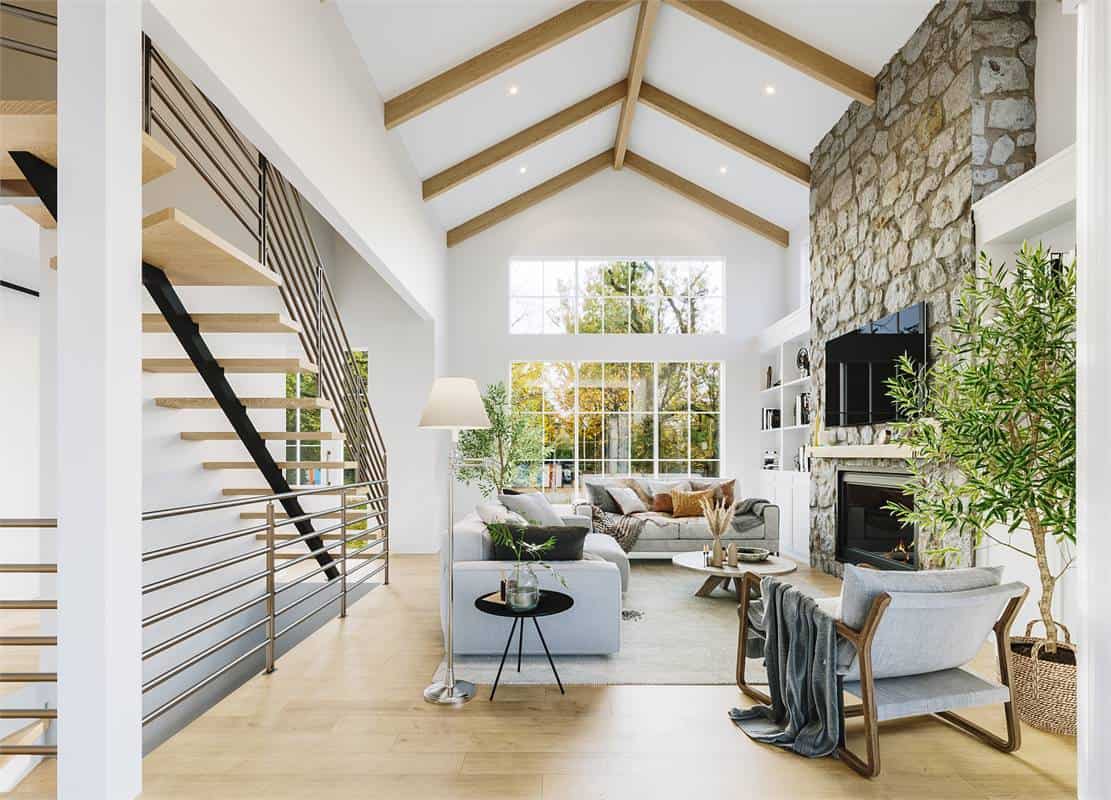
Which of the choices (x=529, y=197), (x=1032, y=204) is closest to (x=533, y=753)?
(x=1032, y=204)

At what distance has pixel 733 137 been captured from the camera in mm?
8078

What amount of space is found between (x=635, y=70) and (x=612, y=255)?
9.81 ft

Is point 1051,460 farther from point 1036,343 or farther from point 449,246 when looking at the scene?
point 449,246

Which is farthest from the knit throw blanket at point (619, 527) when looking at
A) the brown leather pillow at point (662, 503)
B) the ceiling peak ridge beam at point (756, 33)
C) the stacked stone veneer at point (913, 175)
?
the ceiling peak ridge beam at point (756, 33)

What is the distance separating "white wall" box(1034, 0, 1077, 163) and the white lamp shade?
11.8ft

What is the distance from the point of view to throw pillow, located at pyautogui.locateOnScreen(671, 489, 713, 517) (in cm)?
778

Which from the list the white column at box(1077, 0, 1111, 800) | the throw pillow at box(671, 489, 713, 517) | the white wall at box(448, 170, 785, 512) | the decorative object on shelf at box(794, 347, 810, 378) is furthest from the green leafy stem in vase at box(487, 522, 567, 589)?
the white wall at box(448, 170, 785, 512)

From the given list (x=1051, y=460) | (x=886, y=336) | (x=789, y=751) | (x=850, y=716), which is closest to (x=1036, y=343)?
(x=1051, y=460)

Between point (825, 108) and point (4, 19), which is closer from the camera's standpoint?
point (4, 19)

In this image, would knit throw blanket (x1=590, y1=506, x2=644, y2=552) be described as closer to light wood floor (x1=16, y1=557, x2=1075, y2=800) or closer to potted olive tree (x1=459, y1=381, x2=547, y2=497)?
potted olive tree (x1=459, y1=381, x2=547, y2=497)

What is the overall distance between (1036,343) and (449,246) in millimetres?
7783

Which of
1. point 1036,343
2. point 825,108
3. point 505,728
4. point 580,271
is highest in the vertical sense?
point 825,108

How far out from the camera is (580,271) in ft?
33.1

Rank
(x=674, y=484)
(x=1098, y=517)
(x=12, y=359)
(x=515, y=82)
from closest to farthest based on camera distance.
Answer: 1. (x=1098, y=517)
2. (x=12, y=359)
3. (x=515, y=82)
4. (x=674, y=484)
